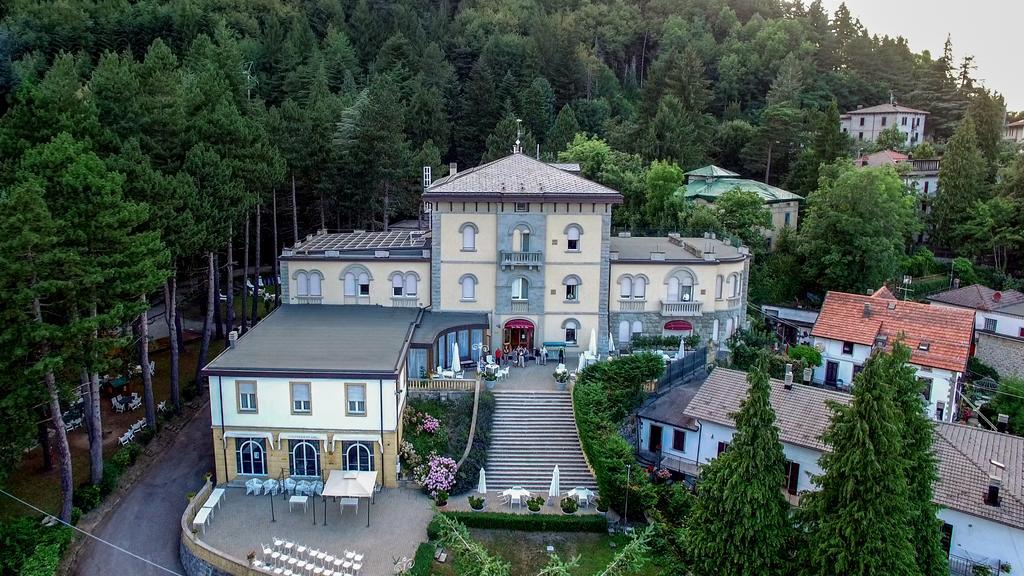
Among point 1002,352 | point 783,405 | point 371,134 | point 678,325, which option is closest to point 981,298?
point 1002,352

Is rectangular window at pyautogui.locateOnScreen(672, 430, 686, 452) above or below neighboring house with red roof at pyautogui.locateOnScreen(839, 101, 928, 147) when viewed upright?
below

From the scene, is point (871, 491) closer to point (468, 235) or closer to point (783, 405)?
point (783, 405)

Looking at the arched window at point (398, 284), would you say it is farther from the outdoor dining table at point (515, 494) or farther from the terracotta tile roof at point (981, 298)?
the terracotta tile roof at point (981, 298)

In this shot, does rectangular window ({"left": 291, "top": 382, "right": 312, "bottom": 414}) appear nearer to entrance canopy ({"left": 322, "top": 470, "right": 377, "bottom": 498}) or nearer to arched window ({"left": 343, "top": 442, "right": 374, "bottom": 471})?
arched window ({"left": 343, "top": 442, "right": 374, "bottom": 471})

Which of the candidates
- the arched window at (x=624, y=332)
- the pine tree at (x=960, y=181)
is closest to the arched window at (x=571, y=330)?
the arched window at (x=624, y=332)

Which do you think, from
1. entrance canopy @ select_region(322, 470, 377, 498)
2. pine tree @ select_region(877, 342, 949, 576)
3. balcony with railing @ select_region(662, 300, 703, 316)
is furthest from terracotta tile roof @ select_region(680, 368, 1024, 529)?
entrance canopy @ select_region(322, 470, 377, 498)

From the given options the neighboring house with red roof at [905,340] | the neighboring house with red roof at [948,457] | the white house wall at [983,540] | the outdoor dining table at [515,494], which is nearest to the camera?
the white house wall at [983,540]

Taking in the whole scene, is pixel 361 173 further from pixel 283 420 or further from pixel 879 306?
pixel 879 306
